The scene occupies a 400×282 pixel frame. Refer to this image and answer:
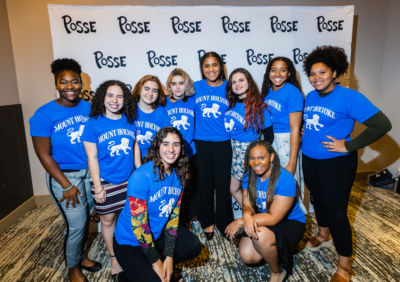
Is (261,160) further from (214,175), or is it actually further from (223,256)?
(223,256)

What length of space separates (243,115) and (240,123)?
0.08 meters

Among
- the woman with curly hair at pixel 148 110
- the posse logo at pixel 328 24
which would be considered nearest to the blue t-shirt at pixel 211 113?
the woman with curly hair at pixel 148 110

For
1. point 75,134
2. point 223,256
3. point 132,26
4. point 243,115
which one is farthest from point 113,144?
point 132,26

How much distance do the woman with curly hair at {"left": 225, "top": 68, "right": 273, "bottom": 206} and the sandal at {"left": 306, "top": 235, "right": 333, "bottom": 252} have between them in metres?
0.94

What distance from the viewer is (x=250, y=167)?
2016mm

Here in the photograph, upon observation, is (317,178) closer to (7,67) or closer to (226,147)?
(226,147)

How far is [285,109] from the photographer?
2.24 meters

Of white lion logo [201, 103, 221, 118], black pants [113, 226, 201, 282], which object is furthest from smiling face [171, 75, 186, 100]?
black pants [113, 226, 201, 282]

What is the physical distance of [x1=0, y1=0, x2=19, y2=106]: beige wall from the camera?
316cm

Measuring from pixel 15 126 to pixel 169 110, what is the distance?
7.95 ft

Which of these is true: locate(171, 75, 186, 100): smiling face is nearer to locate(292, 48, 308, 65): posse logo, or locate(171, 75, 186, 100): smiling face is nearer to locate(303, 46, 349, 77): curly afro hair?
locate(303, 46, 349, 77): curly afro hair

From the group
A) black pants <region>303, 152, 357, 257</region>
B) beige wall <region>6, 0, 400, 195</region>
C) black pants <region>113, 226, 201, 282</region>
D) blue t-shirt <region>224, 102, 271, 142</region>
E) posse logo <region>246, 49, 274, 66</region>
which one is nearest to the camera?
black pants <region>113, 226, 201, 282</region>

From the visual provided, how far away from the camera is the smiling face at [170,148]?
1.62 metres

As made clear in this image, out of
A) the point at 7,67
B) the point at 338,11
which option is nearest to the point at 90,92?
the point at 7,67
